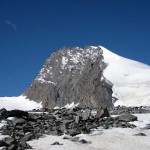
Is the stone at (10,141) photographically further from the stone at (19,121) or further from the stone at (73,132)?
the stone at (19,121)

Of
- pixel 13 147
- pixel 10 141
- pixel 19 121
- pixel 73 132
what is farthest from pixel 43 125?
pixel 13 147

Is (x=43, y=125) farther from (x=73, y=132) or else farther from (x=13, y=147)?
(x=13, y=147)

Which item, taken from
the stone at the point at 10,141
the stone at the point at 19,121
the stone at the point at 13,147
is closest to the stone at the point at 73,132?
the stone at the point at 10,141

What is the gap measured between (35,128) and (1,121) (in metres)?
3.33

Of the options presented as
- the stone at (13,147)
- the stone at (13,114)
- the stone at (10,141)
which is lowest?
the stone at (13,147)

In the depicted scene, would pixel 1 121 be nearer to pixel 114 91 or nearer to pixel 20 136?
pixel 20 136

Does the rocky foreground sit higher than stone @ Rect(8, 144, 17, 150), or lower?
higher

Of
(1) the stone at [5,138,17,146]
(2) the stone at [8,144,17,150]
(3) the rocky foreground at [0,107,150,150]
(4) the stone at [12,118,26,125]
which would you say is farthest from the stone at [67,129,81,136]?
(2) the stone at [8,144,17,150]

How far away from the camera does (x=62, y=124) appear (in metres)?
26.1

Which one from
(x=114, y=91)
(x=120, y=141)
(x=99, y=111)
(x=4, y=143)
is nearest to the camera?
(x=4, y=143)

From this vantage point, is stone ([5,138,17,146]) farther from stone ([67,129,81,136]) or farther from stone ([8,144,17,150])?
stone ([67,129,81,136])

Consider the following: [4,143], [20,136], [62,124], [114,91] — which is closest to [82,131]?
[62,124]

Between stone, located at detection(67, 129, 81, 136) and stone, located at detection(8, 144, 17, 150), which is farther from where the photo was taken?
stone, located at detection(67, 129, 81, 136)

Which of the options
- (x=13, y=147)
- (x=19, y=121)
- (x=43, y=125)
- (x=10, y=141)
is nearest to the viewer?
(x=13, y=147)
